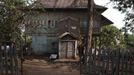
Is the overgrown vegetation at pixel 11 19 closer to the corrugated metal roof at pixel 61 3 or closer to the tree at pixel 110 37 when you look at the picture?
the corrugated metal roof at pixel 61 3

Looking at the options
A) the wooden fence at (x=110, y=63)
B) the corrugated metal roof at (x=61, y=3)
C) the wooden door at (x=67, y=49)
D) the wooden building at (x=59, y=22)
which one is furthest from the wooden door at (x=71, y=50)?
the wooden fence at (x=110, y=63)

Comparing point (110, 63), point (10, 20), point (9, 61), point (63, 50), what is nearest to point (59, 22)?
point (63, 50)

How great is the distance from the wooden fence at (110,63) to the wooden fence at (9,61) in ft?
14.6

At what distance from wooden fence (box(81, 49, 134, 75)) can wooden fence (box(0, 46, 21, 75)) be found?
4459 mm

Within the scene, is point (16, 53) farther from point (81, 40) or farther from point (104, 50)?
point (81, 40)

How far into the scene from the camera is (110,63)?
49.9ft

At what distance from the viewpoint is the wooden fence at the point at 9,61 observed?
14.2 m

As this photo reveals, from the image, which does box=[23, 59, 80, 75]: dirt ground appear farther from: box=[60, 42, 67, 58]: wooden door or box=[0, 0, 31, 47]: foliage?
box=[60, 42, 67, 58]: wooden door

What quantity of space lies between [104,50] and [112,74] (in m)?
1.51

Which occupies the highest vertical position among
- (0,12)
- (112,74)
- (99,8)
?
(99,8)

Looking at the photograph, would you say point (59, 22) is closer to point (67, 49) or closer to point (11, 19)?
point (67, 49)

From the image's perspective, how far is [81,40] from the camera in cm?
3672

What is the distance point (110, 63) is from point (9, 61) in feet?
16.5

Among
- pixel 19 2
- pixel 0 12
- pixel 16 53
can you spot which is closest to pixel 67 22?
pixel 19 2
